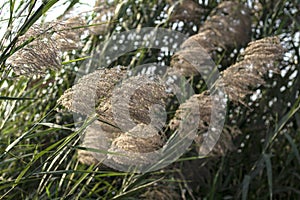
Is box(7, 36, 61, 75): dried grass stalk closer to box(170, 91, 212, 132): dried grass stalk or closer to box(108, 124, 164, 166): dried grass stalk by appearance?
box(108, 124, 164, 166): dried grass stalk

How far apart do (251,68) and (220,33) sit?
760 mm

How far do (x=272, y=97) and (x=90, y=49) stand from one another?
0.95 m

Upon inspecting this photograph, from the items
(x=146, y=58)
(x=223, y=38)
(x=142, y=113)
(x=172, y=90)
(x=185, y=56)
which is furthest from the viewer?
(x=146, y=58)

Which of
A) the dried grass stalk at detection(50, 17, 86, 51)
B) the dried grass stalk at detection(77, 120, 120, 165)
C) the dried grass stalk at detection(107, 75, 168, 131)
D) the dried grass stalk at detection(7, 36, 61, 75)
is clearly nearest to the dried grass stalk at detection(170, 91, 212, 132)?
the dried grass stalk at detection(77, 120, 120, 165)

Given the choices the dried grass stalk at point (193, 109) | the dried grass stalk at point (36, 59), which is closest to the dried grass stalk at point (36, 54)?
the dried grass stalk at point (36, 59)

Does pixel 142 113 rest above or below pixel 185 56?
above

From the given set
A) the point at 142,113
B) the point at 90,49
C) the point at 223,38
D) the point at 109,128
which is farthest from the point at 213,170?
the point at 142,113

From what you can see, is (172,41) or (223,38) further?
(172,41)

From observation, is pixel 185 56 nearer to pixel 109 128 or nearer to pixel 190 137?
pixel 190 137

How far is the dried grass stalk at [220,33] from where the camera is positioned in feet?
8.25

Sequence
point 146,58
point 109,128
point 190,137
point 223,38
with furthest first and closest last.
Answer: point 146,58, point 223,38, point 190,137, point 109,128

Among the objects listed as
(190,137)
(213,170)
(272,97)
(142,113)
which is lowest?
(213,170)

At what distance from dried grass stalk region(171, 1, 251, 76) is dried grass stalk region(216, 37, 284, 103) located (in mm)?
374

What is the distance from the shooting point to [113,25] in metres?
2.91
